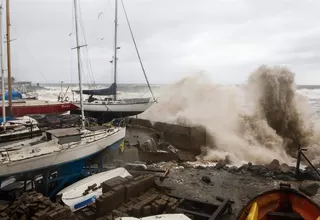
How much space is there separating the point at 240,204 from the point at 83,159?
5374mm

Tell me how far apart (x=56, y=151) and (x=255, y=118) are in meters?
15.5

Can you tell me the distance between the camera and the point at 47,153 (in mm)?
7406

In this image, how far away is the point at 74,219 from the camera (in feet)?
16.7

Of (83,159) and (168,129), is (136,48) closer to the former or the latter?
(168,129)

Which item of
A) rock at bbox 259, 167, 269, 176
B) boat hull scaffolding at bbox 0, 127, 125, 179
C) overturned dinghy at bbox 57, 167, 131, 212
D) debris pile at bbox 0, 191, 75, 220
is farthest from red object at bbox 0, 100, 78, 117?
rock at bbox 259, 167, 269, 176

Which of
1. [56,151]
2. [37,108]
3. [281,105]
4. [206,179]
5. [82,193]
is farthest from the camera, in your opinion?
[281,105]

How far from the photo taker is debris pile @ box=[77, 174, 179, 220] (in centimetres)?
549

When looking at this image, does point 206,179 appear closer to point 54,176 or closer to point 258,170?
point 258,170

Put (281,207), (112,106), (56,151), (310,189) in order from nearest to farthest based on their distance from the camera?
(281,207) → (310,189) → (56,151) → (112,106)

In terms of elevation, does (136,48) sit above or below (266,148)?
above

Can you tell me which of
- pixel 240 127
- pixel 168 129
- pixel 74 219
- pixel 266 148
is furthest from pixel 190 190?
pixel 240 127

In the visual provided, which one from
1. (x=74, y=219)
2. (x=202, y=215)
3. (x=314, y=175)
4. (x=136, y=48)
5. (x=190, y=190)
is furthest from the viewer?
(x=136, y=48)

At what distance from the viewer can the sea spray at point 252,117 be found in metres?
15.6

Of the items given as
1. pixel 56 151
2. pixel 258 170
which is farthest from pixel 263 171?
pixel 56 151
